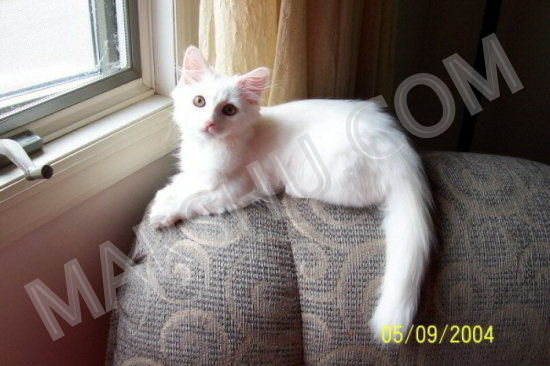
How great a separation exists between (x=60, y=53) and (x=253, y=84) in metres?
0.42

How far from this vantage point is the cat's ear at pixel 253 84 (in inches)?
37.2

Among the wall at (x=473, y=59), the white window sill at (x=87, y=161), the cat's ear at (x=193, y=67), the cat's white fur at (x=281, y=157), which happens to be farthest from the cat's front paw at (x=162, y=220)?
the wall at (x=473, y=59)

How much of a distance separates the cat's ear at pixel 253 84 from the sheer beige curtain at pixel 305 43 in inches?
3.9

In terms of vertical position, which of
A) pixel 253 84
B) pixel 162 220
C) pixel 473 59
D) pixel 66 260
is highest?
pixel 253 84

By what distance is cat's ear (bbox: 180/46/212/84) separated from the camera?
36.8 inches

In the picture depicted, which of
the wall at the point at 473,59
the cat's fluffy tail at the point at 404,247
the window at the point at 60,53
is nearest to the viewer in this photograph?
the cat's fluffy tail at the point at 404,247

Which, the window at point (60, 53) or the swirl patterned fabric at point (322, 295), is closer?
the swirl patterned fabric at point (322, 295)

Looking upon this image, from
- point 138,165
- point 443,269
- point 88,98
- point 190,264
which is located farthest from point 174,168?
point 443,269

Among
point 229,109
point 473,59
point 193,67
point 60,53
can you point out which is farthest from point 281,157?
point 473,59

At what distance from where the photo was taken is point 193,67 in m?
0.96

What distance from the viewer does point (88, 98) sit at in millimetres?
1041

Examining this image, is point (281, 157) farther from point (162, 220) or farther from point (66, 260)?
point (66, 260)

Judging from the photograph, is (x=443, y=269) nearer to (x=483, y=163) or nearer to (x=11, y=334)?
(x=483, y=163)
